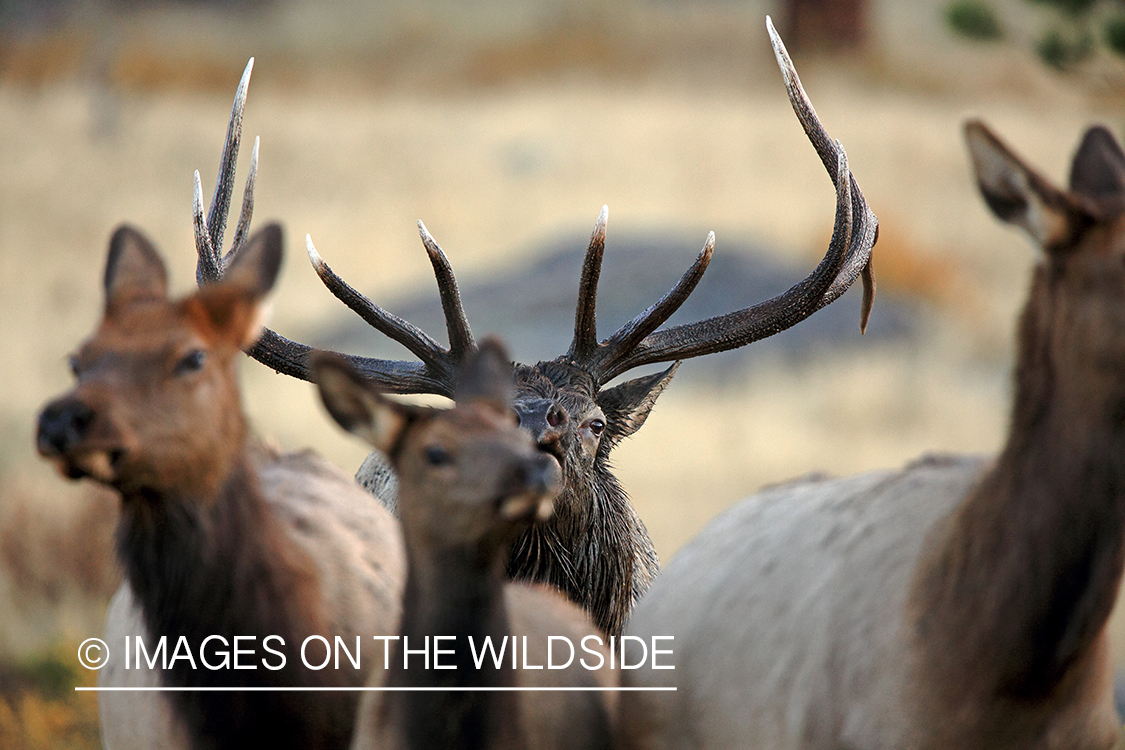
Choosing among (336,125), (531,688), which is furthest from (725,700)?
(336,125)

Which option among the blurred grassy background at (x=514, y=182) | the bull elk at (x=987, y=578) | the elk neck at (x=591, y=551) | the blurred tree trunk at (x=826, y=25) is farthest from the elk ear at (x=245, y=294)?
the blurred tree trunk at (x=826, y=25)

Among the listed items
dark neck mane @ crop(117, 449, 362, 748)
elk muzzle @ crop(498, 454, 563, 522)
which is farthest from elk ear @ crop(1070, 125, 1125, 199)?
dark neck mane @ crop(117, 449, 362, 748)

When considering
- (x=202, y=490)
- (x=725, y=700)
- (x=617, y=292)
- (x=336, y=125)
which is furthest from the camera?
(x=336, y=125)

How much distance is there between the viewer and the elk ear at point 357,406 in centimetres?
273

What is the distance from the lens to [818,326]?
13.4m

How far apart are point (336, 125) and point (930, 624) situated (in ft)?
56.5

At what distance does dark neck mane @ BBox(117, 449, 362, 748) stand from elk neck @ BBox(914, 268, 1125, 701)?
4.13ft

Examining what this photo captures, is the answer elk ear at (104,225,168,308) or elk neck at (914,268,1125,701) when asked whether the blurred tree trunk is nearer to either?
elk ear at (104,225,168,308)

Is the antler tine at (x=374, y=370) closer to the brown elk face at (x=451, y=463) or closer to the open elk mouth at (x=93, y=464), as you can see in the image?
the brown elk face at (x=451, y=463)

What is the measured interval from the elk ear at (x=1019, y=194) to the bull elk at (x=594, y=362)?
2154 mm

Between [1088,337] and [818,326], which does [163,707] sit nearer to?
[1088,337]

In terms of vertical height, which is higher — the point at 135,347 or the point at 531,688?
the point at 135,347

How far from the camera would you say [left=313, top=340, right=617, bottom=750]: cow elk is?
270 cm

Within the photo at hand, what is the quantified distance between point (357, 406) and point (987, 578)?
3.91ft
